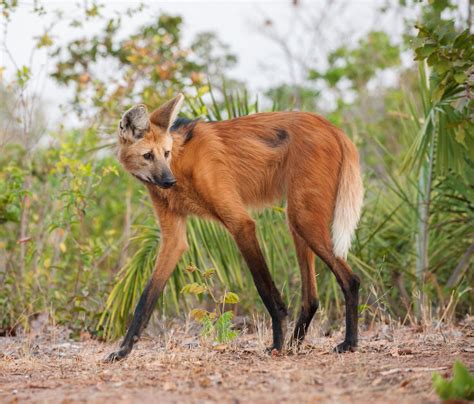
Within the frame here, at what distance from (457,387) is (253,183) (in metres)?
1.95

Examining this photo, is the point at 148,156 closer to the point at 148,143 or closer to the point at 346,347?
the point at 148,143

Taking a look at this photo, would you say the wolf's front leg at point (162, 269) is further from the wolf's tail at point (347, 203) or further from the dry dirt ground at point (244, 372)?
the wolf's tail at point (347, 203)

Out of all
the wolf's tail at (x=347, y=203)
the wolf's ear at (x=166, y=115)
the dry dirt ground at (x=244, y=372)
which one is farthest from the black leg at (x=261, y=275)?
the wolf's ear at (x=166, y=115)

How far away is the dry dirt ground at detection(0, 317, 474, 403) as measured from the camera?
2557 millimetres

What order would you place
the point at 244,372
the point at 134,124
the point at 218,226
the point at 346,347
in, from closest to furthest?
the point at 244,372 → the point at 346,347 → the point at 134,124 → the point at 218,226

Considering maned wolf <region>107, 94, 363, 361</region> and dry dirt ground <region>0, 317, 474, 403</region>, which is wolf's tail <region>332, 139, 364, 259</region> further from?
dry dirt ground <region>0, 317, 474, 403</region>

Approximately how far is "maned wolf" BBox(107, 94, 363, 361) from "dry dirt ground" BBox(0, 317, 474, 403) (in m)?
0.24

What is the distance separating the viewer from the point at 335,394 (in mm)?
2514

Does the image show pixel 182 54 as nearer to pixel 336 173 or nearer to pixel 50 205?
pixel 50 205

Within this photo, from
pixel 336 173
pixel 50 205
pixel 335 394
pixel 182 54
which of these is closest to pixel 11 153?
pixel 50 205

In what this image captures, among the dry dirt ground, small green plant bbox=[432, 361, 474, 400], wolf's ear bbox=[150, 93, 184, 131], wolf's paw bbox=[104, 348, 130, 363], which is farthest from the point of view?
wolf's ear bbox=[150, 93, 184, 131]

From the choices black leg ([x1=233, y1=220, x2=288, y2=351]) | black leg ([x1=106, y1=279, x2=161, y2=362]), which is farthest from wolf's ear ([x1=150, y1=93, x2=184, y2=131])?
black leg ([x1=106, y1=279, x2=161, y2=362])

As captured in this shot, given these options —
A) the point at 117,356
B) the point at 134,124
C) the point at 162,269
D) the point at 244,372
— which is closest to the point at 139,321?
the point at 117,356

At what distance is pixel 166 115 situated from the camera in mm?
3799
